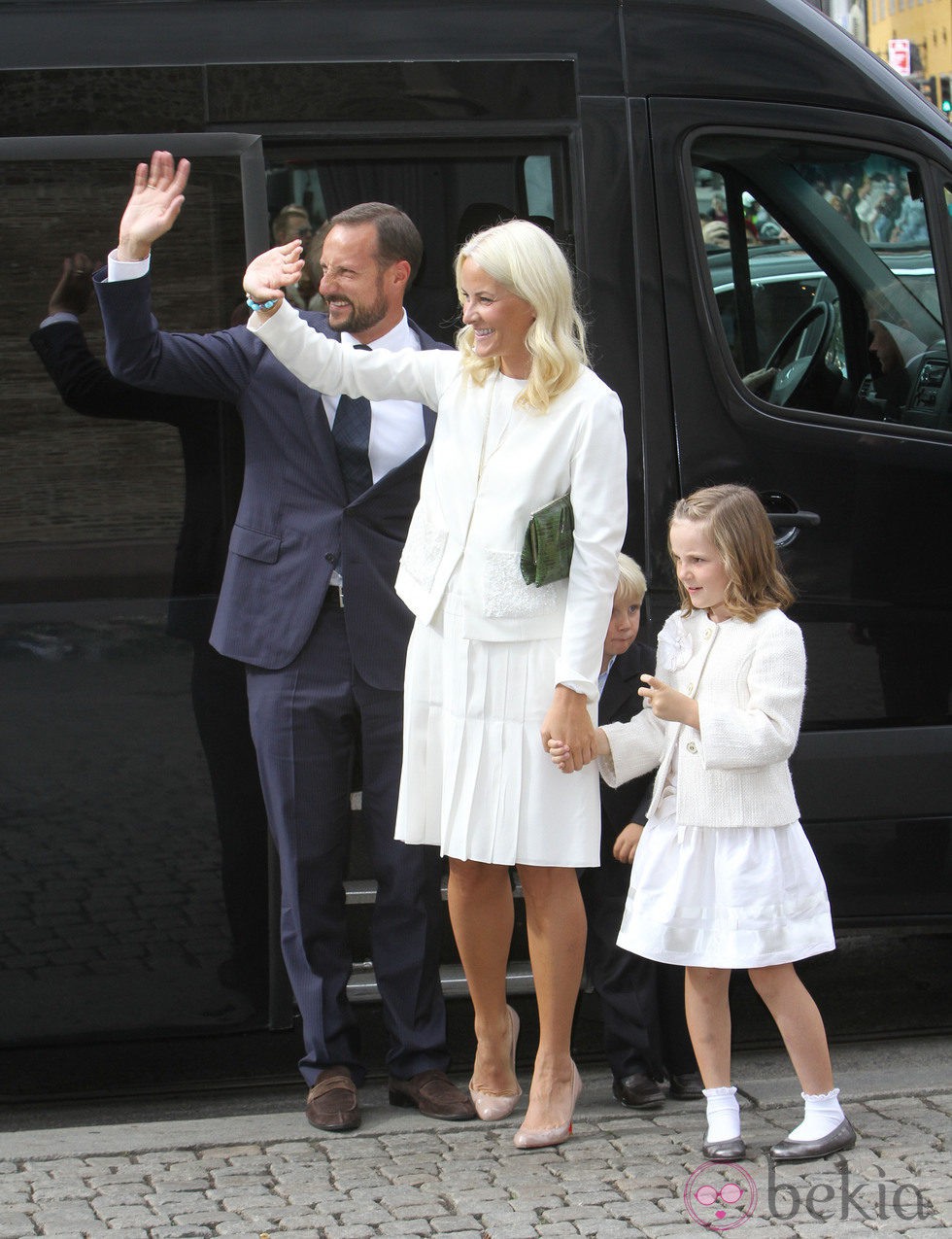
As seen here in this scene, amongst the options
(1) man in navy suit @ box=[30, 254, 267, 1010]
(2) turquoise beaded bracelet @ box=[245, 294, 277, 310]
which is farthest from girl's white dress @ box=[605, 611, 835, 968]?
(2) turquoise beaded bracelet @ box=[245, 294, 277, 310]

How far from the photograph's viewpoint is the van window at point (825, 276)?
4312 millimetres

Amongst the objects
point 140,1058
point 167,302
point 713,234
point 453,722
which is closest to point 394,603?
point 453,722

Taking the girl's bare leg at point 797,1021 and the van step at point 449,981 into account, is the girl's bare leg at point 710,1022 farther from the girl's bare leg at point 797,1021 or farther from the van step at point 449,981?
the van step at point 449,981

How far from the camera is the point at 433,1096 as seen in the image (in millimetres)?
4113

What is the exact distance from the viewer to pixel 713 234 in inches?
170

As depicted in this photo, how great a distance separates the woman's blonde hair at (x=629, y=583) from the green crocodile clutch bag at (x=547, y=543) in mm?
212

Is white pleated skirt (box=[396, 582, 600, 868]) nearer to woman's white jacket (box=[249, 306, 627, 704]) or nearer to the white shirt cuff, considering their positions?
woman's white jacket (box=[249, 306, 627, 704])

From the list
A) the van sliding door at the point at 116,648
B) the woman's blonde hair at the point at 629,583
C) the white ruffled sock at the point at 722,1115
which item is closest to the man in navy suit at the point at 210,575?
the van sliding door at the point at 116,648

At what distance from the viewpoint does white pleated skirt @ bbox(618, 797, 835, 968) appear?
370cm

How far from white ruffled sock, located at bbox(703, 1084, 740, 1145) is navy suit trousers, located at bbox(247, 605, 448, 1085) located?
2.21ft

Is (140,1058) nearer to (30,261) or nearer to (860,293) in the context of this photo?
(30,261)

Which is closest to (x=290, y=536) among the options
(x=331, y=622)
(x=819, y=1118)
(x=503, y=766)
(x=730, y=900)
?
(x=331, y=622)

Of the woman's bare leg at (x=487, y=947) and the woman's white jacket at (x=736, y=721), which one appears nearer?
the woman's white jacket at (x=736, y=721)

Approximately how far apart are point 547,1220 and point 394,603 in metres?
1.33
